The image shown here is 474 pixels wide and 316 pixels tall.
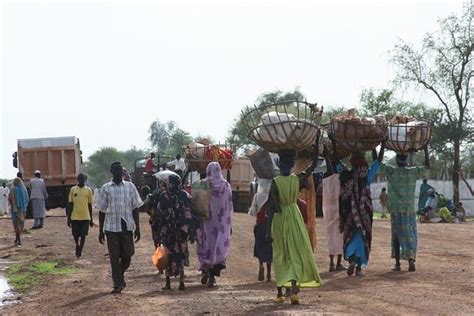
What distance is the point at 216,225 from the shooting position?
1383 centimetres

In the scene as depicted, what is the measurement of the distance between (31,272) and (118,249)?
16.2 feet

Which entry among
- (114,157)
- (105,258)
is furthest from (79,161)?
(114,157)

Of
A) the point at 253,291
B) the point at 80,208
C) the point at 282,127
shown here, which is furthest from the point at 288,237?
the point at 80,208

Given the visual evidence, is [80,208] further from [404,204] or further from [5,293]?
[404,204]

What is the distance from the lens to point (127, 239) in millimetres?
12914

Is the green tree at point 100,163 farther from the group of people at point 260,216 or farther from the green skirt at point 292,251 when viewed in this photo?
the green skirt at point 292,251

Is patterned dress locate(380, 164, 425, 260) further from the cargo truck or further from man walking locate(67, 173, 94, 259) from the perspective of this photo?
the cargo truck

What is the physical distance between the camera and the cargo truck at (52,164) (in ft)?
120

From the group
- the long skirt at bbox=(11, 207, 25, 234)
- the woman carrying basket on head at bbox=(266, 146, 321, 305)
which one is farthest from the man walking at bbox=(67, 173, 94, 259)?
the woman carrying basket on head at bbox=(266, 146, 321, 305)

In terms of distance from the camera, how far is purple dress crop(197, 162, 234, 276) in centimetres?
1366

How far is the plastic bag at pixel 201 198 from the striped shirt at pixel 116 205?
41.4 inches

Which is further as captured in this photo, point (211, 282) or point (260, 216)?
point (260, 216)

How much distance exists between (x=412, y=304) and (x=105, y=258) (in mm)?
10020

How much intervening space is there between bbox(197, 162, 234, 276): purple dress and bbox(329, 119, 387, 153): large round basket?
181cm
